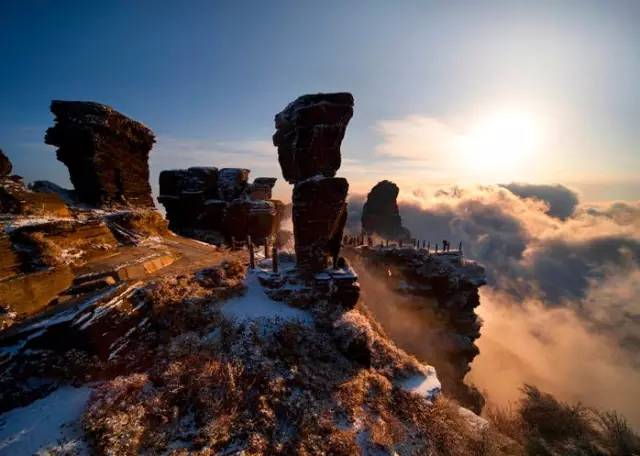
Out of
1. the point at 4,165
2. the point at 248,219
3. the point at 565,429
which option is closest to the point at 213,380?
the point at 4,165

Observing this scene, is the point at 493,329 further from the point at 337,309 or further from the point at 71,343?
the point at 71,343

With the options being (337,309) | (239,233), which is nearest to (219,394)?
(337,309)

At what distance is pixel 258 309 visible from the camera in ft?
39.5

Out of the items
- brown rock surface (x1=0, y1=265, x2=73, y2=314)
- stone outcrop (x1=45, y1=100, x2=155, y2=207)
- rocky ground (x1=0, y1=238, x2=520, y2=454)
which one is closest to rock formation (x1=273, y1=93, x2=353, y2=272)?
rocky ground (x1=0, y1=238, x2=520, y2=454)

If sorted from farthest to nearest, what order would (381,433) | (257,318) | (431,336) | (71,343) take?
1. (431,336)
2. (257,318)
3. (381,433)
4. (71,343)

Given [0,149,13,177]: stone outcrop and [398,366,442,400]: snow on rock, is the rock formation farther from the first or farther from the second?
[0,149,13,177]: stone outcrop

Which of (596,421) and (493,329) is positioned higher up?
(596,421)

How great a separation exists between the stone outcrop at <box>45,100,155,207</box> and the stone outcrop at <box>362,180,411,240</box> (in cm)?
8567

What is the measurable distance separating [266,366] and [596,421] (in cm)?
1247

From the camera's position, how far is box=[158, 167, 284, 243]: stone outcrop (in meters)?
29.6

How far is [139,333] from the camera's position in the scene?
29.3ft

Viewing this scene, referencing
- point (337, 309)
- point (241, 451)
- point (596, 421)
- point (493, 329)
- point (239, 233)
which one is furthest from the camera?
point (493, 329)

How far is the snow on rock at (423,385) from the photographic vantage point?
1111 centimetres

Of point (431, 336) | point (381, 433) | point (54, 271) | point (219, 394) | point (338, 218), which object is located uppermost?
point (338, 218)
